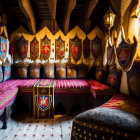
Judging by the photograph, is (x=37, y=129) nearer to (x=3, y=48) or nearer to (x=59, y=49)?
(x=3, y=48)

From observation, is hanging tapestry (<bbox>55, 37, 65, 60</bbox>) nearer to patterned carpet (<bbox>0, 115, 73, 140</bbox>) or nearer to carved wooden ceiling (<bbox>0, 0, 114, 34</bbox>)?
carved wooden ceiling (<bbox>0, 0, 114, 34</bbox>)

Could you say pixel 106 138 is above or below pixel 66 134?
above

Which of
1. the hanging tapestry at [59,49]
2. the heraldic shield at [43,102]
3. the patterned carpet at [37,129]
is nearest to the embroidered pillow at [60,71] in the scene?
the hanging tapestry at [59,49]

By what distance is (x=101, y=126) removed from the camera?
3.62 feet

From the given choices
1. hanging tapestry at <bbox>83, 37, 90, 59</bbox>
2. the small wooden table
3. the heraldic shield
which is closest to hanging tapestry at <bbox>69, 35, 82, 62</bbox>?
hanging tapestry at <bbox>83, 37, 90, 59</bbox>

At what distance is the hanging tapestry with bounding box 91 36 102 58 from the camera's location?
3.89 meters

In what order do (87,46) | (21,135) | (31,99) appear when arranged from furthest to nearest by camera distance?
(87,46), (31,99), (21,135)

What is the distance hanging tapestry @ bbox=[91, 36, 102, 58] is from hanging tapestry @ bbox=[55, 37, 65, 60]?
1.10 m

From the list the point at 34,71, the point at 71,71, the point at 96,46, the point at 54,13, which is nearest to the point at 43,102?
the point at 34,71

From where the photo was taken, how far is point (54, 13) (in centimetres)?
293

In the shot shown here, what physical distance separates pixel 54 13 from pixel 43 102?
236 cm

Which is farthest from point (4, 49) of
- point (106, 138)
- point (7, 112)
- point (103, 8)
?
point (106, 138)

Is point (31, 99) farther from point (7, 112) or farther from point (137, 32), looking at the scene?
point (137, 32)

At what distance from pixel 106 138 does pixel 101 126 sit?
0.11 metres
